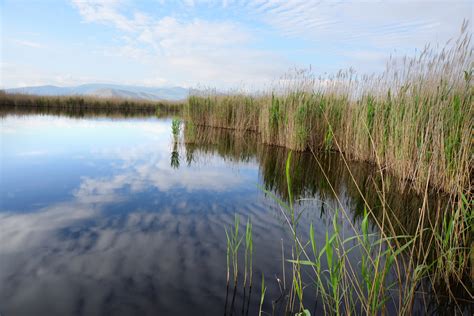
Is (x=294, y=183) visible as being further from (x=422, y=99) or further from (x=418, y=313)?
(x=418, y=313)

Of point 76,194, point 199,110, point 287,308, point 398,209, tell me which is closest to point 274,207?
point 398,209

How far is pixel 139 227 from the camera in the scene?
10.1ft

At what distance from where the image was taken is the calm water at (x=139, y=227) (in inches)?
76.9

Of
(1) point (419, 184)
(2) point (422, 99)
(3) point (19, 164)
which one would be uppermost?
(2) point (422, 99)

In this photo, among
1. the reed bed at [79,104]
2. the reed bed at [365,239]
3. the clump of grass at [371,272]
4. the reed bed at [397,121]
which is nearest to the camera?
the clump of grass at [371,272]

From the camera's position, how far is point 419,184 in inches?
170

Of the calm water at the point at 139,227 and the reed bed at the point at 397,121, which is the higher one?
the reed bed at the point at 397,121

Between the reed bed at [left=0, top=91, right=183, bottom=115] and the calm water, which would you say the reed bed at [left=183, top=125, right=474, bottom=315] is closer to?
the calm water

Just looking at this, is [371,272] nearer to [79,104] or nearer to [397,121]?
[397,121]

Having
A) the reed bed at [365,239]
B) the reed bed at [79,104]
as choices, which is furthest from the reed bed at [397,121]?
the reed bed at [79,104]

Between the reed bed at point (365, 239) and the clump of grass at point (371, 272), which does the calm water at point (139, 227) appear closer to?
the reed bed at point (365, 239)

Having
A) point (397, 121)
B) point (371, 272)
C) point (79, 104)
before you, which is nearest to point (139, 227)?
point (371, 272)

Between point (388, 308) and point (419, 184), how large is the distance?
118 inches

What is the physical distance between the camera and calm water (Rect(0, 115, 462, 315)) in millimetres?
1954
